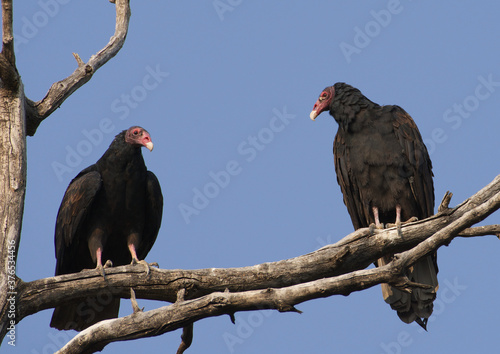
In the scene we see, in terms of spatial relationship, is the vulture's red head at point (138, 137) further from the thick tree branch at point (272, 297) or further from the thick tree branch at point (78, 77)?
the thick tree branch at point (272, 297)

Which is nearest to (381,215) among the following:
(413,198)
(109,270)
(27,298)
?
(413,198)

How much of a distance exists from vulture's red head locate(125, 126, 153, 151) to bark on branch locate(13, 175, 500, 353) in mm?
1263

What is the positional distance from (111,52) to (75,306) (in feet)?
7.05

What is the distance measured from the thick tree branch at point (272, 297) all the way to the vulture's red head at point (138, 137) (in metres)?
1.96

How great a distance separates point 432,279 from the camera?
582 cm

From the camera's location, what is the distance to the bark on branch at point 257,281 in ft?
13.8

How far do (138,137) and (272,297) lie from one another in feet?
7.66

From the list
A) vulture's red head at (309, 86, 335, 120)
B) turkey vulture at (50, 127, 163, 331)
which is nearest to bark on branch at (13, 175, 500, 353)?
turkey vulture at (50, 127, 163, 331)

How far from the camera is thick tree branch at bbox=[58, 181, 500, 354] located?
13.7ft

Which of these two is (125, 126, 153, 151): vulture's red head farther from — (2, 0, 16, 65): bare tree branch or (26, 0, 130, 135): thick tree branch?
(2, 0, 16, 65): bare tree branch

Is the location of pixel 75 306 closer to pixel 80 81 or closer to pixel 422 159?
pixel 80 81

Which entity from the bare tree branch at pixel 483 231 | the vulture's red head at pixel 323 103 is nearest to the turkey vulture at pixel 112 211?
the vulture's red head at pixel 323 103

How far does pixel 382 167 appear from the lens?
20.1 ft

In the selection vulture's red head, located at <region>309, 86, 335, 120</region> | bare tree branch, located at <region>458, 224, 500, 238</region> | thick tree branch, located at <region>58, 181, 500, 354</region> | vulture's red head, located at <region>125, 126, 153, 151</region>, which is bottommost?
thick tree branch, located at <region>58, 181, 500, 354</region>
